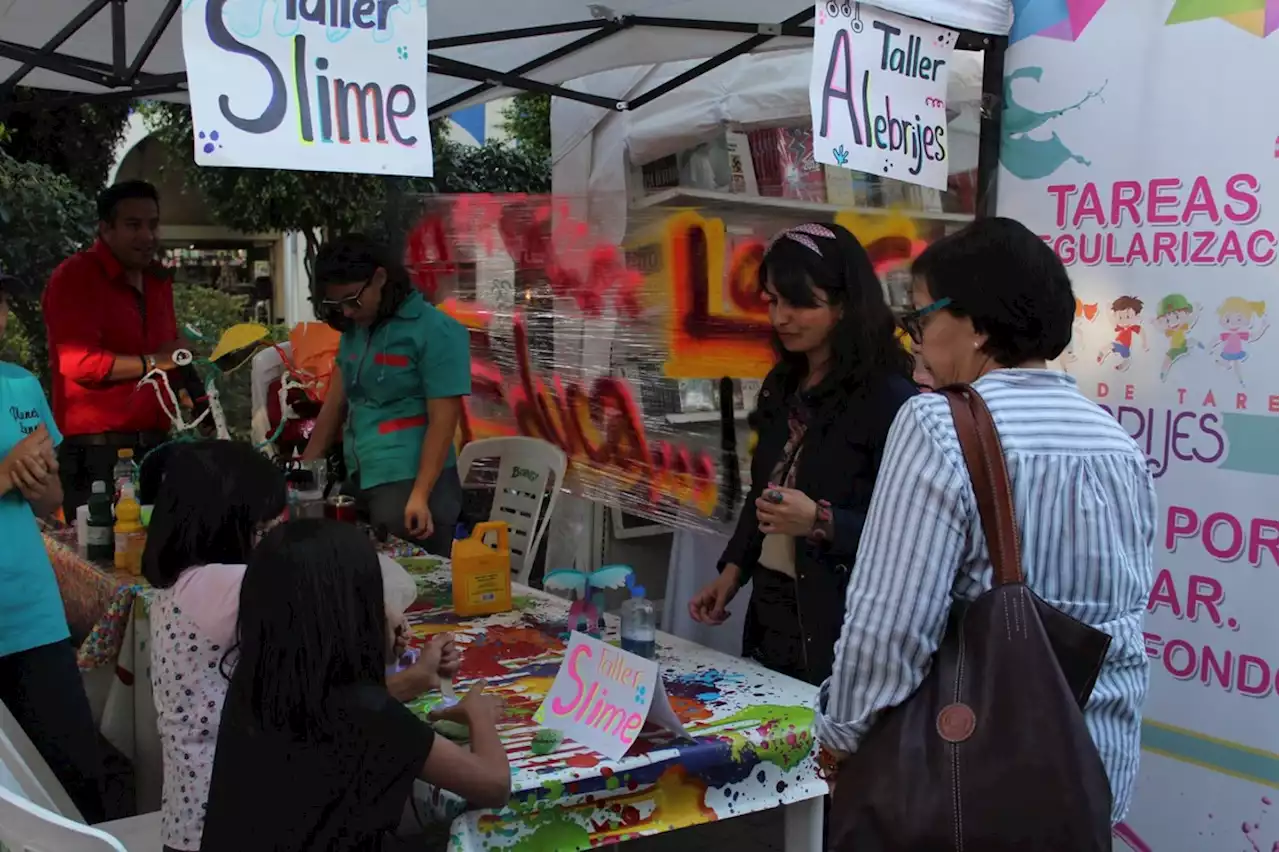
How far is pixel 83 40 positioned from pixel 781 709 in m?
3.78

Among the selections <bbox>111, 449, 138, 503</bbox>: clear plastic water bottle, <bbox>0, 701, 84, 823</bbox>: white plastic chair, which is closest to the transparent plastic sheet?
<bbox>111, 449, 138, 503</bbox>: clear plastic water bottle

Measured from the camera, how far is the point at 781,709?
6.91 ft

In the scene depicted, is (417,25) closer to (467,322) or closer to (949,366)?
(949,366)

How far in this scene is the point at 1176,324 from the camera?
2553mm

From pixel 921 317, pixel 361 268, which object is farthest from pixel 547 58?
pixel 921 317

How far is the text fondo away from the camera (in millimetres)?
2055

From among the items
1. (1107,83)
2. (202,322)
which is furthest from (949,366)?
(202,322)

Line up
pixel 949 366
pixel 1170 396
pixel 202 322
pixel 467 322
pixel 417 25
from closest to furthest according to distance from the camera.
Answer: pixel 949 366 → pixel 417 25 → pixel 1170 396 → pixel 467 322 → pixel 202 322

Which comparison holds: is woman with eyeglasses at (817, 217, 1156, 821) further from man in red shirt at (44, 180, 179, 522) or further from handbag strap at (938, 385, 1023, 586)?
man in red shirt at (44, 180, 179, 522)

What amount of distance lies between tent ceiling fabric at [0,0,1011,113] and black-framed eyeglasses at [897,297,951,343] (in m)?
2.39

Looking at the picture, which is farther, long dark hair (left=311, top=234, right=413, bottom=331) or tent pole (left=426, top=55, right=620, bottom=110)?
tent pole (left=426, top=55, right=620, bottom=110)

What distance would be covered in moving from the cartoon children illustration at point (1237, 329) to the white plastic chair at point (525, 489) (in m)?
2.16

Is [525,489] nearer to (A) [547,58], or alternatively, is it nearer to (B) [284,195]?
(A) [547,58]

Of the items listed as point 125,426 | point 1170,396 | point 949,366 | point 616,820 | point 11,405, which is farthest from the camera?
point 125,426
